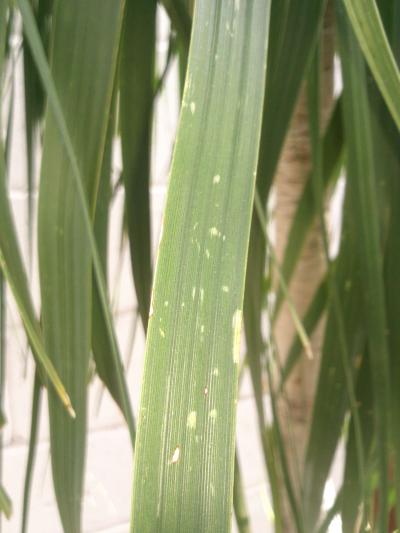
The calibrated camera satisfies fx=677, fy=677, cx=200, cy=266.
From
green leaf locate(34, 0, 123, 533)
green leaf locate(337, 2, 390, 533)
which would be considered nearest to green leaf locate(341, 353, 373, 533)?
green leaf locate(337, 2, 390, 533)

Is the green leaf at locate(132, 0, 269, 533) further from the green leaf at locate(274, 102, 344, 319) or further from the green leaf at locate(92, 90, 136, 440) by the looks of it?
the green leaf at locate(274, 102, 344, 319)

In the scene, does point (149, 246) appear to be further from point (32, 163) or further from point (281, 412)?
point (281, 412)

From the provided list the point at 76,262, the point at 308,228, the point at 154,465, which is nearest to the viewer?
the point at 154,465

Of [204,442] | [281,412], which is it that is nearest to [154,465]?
[204,442]

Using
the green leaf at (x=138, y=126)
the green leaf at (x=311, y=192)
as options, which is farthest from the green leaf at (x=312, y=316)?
the green leaf at (x=138, y=126)

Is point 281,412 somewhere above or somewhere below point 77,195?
below

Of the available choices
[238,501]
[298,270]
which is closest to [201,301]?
[238,501]
